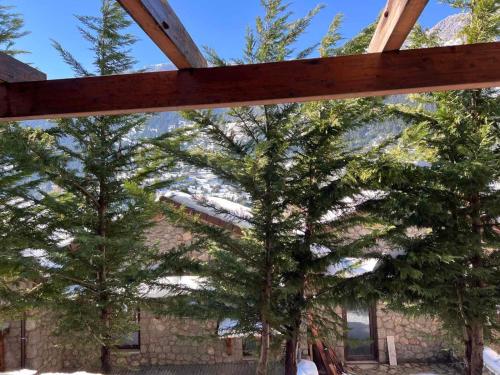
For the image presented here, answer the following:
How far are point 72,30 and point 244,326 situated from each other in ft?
19.2

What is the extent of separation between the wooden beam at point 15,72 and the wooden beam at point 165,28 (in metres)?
1.03

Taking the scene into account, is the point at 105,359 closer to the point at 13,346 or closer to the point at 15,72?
the point at 13,346

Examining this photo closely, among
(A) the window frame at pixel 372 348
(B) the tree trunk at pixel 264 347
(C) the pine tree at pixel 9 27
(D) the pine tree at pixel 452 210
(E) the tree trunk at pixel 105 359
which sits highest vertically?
(C) the pine tree at pixel 9 27

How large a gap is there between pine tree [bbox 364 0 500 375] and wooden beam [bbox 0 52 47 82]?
13.6 feet

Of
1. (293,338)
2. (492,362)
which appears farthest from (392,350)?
(293,338)

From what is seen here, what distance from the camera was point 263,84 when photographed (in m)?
2.44

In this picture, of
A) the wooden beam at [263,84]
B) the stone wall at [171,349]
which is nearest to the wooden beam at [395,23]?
the wooden beam at [263,84]

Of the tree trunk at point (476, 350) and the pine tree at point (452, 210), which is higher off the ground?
the pine tree at point (452, 210)

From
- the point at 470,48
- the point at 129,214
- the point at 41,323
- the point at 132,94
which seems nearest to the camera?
the point at 470,48

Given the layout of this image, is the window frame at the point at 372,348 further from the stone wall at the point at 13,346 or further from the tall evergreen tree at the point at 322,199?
the stone wall at the point at 13,346

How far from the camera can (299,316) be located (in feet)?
19.1

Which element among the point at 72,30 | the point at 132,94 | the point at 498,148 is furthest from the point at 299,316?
the point at 72,30

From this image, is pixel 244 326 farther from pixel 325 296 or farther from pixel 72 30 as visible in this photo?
pixel 72 30

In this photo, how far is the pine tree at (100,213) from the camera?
Result: 6258 millimetres
